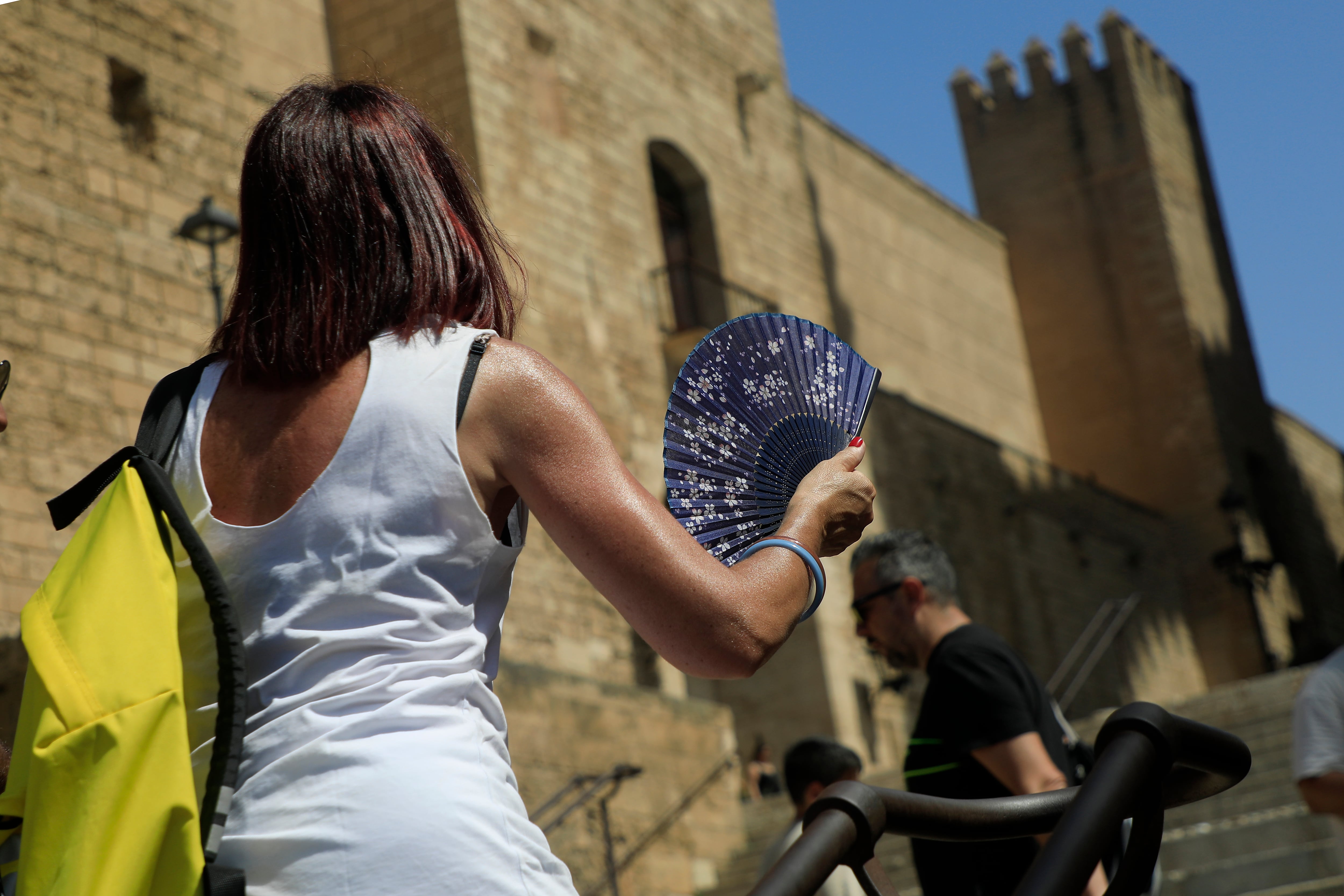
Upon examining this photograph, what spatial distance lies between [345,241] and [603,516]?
0.38 m

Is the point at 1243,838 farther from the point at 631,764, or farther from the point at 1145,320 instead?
the point at 1145,320

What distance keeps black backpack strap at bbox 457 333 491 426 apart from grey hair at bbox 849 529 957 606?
240 centimetres

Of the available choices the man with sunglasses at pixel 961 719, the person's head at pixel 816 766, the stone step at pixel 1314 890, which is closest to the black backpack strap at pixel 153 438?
the man with sunglasses at pixel 961 719

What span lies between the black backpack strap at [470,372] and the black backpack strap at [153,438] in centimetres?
27

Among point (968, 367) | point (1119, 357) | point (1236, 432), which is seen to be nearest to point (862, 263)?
point (968, 367)

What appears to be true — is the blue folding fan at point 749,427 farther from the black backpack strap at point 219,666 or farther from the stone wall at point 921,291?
the stone wall at point 921,291

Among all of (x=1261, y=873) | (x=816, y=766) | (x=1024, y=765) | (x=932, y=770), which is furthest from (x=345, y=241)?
(x=1261, y=873)

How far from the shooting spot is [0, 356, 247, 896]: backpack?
1181 mm

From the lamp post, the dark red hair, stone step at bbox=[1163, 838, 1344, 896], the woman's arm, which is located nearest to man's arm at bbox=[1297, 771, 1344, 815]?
the woman's arm

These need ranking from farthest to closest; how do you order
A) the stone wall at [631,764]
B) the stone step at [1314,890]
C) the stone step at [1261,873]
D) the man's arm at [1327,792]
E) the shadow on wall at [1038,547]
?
the shadow on wall at [1038,547]
the stone wall at [631,764]
the stone step at [1261,873]
the stone step at [1314,890]
the man's arm at [1327,792]

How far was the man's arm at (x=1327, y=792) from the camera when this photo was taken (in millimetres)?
3672

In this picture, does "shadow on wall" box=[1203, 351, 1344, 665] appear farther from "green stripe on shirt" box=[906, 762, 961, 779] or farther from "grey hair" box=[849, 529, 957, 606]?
"green stripe on shirt" box=[906, 762, 961, 779]

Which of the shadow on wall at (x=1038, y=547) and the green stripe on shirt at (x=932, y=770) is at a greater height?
the shadow on wall at (x=1038, y=547)

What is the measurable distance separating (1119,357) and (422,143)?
26.5 m
